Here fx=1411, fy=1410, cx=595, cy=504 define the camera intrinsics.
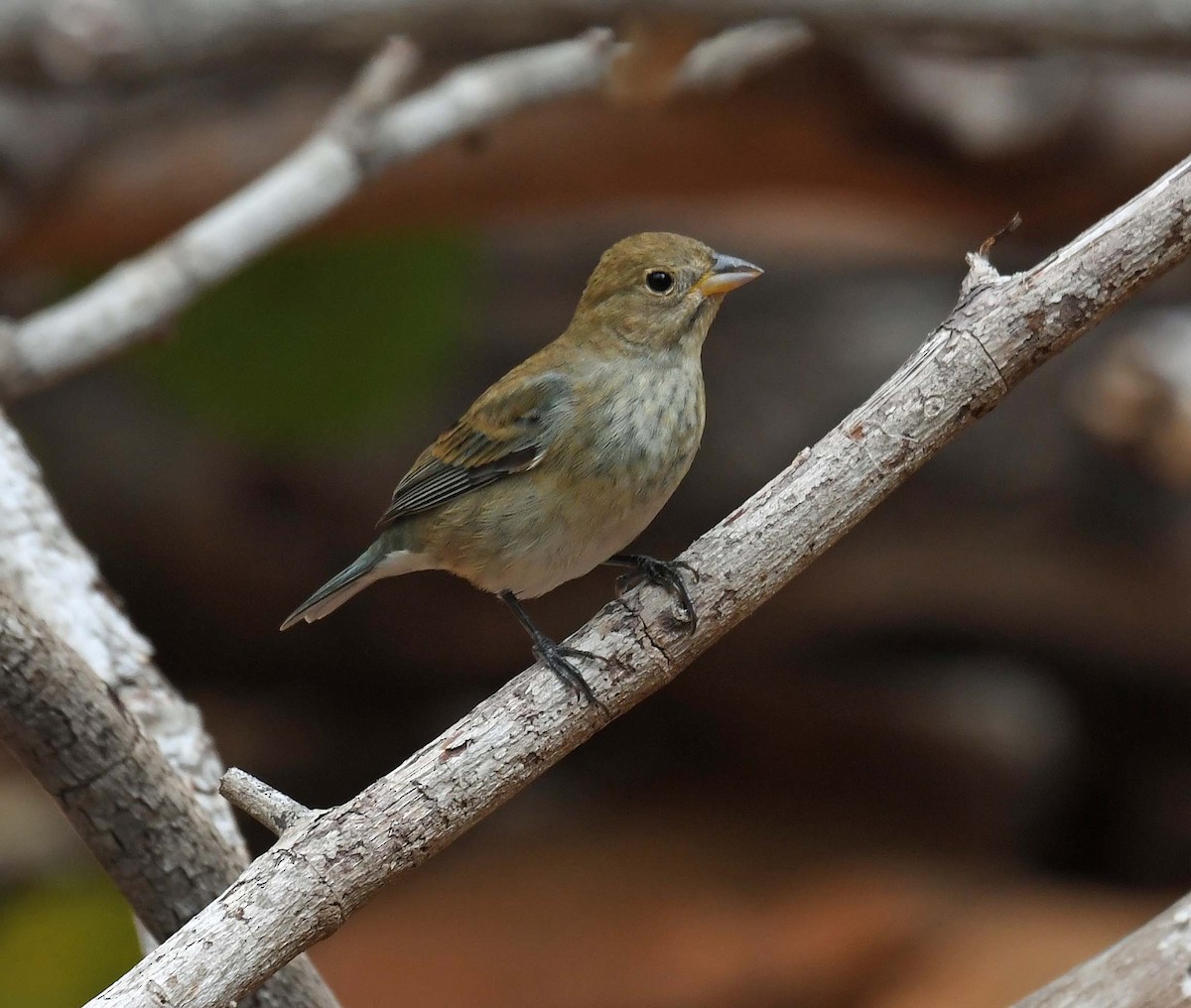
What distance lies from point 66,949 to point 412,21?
3.65 meters

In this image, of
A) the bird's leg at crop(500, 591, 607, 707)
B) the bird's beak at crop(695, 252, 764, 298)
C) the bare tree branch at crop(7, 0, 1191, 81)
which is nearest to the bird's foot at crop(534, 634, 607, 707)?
the bird's leg at crop(500, 591, 607, 707)

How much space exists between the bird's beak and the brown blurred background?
6.59 ft

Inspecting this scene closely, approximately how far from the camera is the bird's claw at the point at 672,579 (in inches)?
107

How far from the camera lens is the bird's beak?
345 cm

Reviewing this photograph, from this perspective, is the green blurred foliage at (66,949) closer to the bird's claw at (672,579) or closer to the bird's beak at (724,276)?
the bird's claw at (672,579)

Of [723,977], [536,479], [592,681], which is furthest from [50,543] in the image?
[723,977]

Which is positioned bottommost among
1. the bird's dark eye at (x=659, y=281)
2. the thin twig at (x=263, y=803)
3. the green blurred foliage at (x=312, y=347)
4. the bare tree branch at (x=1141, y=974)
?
the bare tree branch at (x=1141, y=974)

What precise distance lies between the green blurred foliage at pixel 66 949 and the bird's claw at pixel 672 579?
10.4 ft

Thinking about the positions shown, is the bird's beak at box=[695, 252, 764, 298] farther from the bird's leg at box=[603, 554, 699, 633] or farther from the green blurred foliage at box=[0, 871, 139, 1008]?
the green blurred foliage at box=[0, 871, 139, 1008]

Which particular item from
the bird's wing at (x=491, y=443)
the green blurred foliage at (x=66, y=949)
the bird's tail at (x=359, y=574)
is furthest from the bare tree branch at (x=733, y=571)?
the green blurred foliage at (x=66, y=949)

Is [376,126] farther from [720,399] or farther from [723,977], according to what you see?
[723,977]

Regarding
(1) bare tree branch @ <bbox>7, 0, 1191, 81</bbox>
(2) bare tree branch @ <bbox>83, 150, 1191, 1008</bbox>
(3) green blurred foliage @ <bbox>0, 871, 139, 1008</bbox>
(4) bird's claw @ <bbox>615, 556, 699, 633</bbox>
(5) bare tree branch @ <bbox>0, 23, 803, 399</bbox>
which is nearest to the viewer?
(2) bare tree branch @ <bbox>83, 150, 1191, 1008</bbox>

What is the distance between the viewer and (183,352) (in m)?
6.46

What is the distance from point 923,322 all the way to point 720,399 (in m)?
1.08
